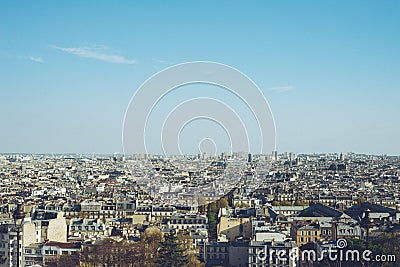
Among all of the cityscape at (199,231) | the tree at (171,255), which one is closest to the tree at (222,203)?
the cityscape at (199,231)

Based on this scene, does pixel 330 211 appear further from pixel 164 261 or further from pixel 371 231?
pixel 164 261

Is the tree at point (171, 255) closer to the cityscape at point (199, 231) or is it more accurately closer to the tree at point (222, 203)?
the cityscape at point (199, 231)

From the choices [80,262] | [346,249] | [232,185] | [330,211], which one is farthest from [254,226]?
[232,185]

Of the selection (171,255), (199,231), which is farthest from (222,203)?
(171,255)

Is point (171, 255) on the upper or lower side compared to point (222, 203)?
lower

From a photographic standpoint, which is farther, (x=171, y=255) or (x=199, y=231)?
(x=199, y=231)

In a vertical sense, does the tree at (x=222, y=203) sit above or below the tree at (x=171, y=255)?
above

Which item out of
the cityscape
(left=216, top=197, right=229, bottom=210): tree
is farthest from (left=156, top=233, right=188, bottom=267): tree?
(left=216, top=197, right=229, bottom=210): tree

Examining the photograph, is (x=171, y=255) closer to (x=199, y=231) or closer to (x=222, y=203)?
(x=199, y=231)
